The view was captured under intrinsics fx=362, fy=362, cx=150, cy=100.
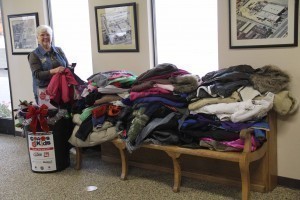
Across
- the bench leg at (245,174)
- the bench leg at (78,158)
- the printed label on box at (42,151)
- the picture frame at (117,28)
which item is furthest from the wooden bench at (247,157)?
the picture frame at (117,28)

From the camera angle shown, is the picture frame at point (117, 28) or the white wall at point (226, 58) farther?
the picture frame at point (117, 28)

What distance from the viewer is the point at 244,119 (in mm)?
2566

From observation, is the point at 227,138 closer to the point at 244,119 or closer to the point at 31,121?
the point at 244,119

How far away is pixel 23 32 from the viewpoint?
4.53m

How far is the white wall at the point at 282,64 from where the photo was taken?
2.77 m

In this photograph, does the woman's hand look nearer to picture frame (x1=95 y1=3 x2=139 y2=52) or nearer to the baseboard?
picture frame (x1=95 y1=3 x2=139 y2=52)

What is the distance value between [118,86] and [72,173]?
0.97m

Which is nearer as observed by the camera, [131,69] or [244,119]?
[244,119]

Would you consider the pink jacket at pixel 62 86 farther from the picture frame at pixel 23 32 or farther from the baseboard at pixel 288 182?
the baseboard at pixel 288 182

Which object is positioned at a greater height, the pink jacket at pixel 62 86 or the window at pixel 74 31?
the window at pixel 74 31

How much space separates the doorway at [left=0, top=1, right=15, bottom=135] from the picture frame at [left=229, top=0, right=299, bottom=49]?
10.7ft

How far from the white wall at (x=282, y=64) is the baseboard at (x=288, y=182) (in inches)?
1.1

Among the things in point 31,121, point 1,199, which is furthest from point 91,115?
point 1,199

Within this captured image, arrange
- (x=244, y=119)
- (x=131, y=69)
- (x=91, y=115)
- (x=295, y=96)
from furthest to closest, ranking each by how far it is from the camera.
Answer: (x=131, y=69), (x=91, y=115), (x=295, y=96), (x=244, y=119)
